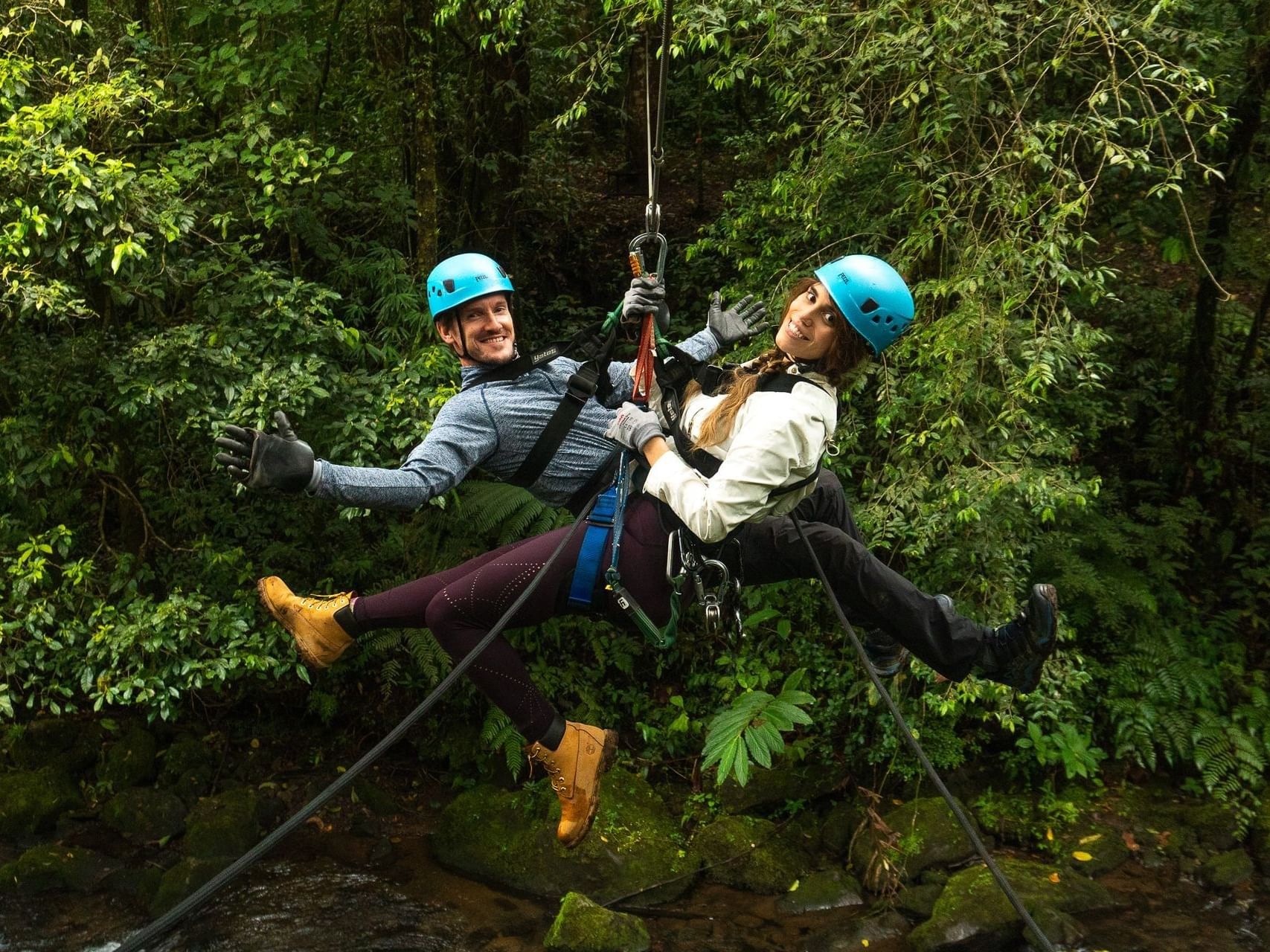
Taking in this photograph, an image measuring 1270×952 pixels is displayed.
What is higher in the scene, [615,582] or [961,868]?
[615,582]

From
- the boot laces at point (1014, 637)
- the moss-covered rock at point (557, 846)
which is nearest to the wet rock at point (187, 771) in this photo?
the moss-covered rock at point (557, 846)

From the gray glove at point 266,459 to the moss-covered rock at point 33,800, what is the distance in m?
4.71

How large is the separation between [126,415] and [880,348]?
12.8ft

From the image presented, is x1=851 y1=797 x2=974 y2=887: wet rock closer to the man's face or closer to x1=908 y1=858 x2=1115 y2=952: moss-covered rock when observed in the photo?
x1=908 y1=858 x2=1115 y2=952: moss-covered rock

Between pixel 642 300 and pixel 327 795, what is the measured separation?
1.56 meters

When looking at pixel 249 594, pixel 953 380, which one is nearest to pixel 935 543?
pixel 953 380

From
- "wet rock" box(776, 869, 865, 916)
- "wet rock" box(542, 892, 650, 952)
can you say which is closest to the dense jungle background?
"wet rock" box(776, 869, 865, 916)

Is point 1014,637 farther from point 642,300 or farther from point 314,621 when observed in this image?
point 314,621

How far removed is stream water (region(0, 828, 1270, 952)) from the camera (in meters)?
5.98

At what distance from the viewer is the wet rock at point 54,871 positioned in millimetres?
6168

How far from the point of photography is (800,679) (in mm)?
6605

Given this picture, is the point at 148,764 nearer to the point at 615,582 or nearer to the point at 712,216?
the point at 615,582

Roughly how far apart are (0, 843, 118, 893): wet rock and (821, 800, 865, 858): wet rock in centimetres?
394

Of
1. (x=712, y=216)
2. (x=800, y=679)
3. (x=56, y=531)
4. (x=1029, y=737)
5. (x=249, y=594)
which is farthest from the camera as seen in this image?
(x=712, y=216)
